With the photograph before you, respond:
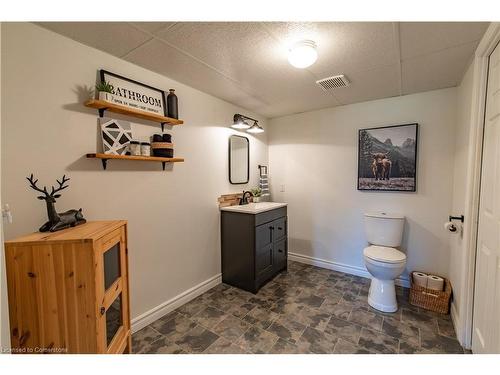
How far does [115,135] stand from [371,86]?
7.85 ft

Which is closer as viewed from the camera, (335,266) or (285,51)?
(285,51)

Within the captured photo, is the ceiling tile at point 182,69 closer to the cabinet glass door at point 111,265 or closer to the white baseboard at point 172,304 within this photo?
the cabinet glass door at point 111,265

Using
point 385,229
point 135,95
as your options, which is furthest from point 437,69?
point 135,95

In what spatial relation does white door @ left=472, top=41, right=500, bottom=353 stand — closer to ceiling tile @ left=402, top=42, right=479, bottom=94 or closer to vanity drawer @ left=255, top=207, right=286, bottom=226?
ceiling tile @ left=402, top=42, right=479, bottom=94

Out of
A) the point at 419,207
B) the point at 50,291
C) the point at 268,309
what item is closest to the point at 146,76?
the point at 50,291

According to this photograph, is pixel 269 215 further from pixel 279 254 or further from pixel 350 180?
pixel 350 180

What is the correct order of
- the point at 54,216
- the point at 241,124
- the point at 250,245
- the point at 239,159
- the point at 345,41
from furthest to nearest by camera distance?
the point at 239,159 → the point at 241,124 → the point at 250,245 → the point at 345,41 → the point at 54,216

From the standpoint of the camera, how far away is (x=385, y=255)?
2.02m

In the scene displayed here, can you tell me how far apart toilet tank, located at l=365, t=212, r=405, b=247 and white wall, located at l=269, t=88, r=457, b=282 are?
0.18 meters

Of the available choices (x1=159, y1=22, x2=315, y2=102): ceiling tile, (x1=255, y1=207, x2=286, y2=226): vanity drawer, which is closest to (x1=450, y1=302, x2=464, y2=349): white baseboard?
(x1=255, y1=207, x2=286, y2=226): vanity drawer

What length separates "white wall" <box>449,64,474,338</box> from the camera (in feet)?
5.29

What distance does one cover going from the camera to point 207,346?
1.56 meters

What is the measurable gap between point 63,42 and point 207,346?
230cm
